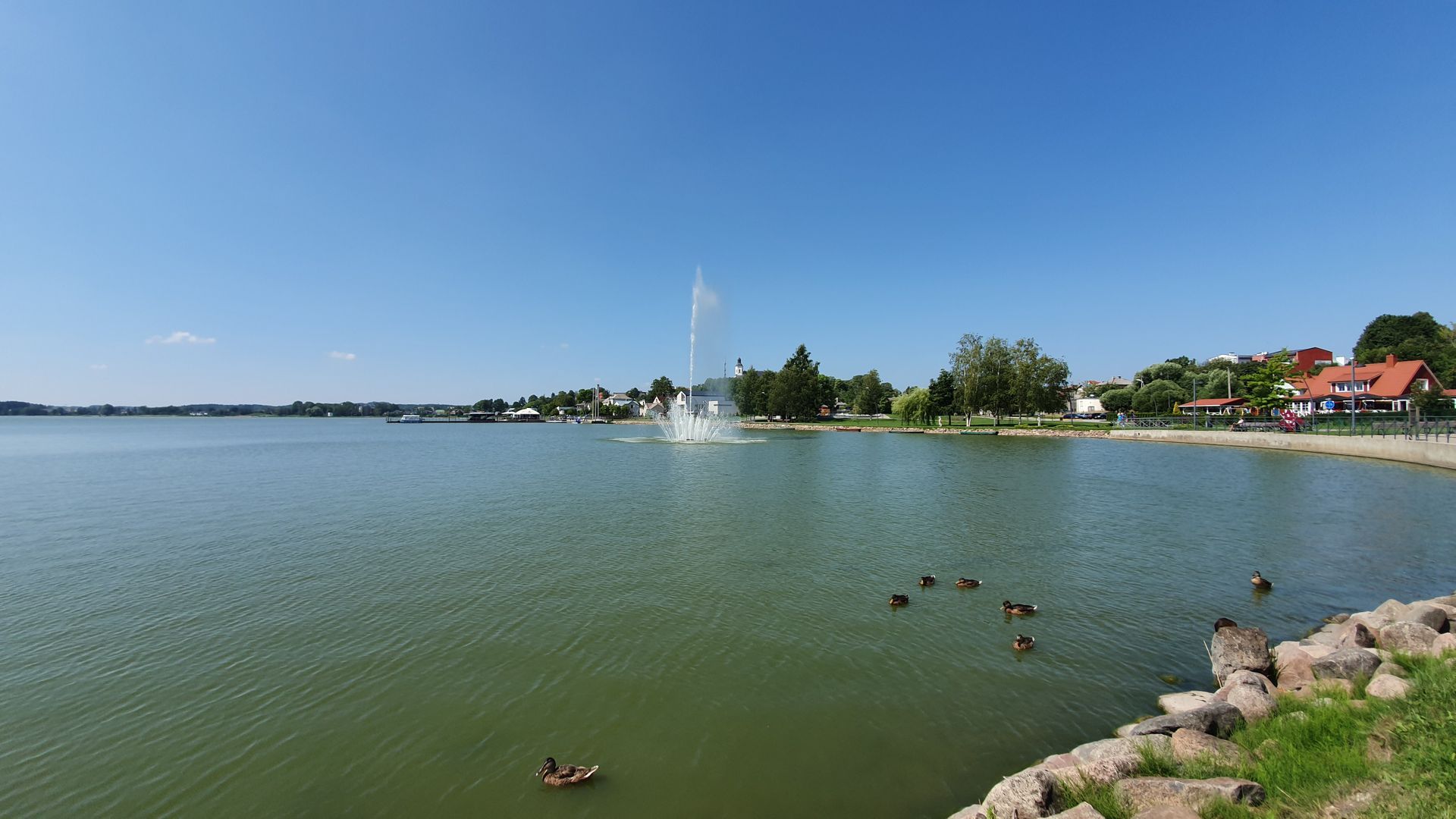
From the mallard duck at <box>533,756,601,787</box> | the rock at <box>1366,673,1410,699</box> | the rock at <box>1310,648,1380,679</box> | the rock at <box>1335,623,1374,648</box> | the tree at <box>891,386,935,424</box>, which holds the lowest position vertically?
the mallard duck at <box>533,756,601,787</box>

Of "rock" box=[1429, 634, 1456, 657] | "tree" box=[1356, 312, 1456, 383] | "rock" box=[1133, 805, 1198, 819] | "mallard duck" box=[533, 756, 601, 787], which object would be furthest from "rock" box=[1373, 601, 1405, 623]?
"tree" box=[1356, 312, 1456, 383]

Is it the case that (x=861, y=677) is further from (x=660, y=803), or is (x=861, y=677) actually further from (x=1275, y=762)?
(x=1275, y=762)

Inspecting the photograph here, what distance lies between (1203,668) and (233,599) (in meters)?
19.6

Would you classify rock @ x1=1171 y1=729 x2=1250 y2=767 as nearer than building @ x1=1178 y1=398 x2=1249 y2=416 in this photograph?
Yes

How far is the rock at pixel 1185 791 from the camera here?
5.02 meters

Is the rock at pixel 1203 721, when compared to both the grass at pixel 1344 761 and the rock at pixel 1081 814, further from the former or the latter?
the rock at pixel 1081 814

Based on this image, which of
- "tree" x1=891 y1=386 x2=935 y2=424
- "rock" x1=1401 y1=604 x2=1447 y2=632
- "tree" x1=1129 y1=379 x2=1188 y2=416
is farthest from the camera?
"tree" x1=1129 y1=379 x2=1188 y2=416

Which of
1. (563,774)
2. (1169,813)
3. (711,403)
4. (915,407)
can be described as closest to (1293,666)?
(1169,813)

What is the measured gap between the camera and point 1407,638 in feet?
28.5

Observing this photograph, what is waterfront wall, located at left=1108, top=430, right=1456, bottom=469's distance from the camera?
36312 mm

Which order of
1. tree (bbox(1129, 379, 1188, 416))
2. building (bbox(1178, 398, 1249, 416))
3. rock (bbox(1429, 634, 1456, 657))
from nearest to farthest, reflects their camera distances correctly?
rock (bbox(1429, 634, 1456, 657))
building (bbox(1178, 398, 1249, 416))
tree (bbox(1129, 379, 1188, 416))

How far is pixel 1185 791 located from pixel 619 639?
8615mm

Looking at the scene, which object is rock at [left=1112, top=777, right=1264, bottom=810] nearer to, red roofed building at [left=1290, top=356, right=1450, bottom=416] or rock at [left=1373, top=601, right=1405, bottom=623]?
rock at [left=1373, top=601, right=1405, bottom=623]

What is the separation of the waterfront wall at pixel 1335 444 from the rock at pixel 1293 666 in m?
42.6
